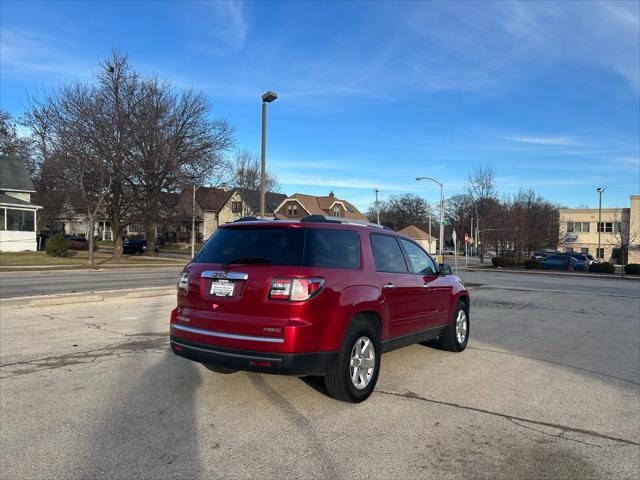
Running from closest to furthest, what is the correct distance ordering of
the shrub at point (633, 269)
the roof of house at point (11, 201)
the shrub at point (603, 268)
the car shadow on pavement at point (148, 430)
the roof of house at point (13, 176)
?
1. the car shadow on pavement at point (148, 430)
2. the roof of house at point (11, 201)
3. the shrub at point (633, 269)
4. the shrub at point (603, 268)
5. the roof of house at point (13, 176)

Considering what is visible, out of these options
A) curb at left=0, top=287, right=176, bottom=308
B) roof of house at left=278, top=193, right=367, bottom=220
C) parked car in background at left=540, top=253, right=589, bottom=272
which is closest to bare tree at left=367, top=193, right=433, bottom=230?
roof of house at left=278, top=193, right=367, bottom=220

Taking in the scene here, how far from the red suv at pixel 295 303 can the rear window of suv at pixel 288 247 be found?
0.04 ft

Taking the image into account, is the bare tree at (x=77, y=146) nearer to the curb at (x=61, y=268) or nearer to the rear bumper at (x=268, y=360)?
the curb at (x=61, y=268)

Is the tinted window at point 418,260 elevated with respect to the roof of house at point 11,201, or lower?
lower

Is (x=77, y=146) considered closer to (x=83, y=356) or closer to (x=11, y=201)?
(x=11, y=201)

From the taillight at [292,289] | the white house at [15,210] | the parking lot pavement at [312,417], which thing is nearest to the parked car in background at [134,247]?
the white house at [15,210]

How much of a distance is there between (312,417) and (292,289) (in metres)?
1.23

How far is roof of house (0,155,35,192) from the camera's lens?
40281 millimetres

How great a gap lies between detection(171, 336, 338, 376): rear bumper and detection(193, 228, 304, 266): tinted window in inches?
33.9

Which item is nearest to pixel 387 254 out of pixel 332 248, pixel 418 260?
pixel 418 260

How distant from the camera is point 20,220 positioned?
126ft

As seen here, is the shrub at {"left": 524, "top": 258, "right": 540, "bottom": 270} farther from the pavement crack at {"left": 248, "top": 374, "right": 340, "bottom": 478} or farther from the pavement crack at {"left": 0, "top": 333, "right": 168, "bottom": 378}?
the pavement crack at {"left": 248, "top": 374, "right": 340, "bottom": 478}

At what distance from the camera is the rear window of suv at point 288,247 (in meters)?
4.74

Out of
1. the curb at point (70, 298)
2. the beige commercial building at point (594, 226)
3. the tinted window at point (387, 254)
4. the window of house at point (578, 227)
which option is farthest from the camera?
the window of house at point (578, 227)
